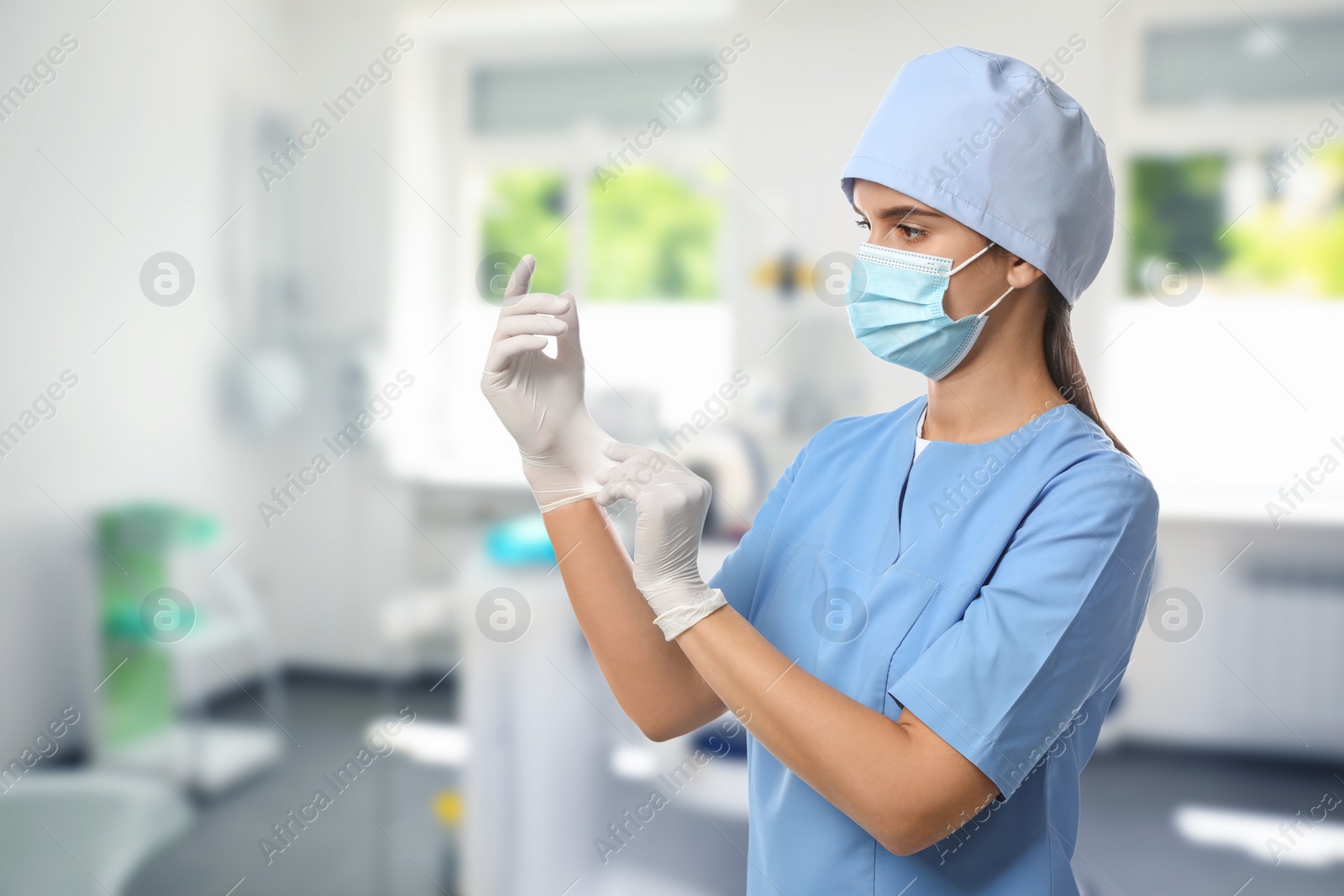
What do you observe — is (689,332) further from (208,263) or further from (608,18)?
(208,263)

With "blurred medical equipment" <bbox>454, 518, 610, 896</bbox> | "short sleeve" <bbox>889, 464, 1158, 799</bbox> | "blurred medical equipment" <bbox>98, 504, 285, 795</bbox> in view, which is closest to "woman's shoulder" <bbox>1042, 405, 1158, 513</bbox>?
"short sleeve" <bbox>889, 464, 1158, 799</bbox>

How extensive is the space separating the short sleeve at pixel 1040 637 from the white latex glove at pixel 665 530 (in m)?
0.16

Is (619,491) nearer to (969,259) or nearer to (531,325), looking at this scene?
(531,325)

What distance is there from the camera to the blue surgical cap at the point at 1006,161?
65cm

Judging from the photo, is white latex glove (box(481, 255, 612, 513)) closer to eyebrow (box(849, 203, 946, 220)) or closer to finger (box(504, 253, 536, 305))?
Answer: finger (box(504, 253, 536, 305))

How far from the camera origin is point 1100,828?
1811 millimetres

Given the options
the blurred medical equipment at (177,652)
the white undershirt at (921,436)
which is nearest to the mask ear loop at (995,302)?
the white undershirt at (921,436)

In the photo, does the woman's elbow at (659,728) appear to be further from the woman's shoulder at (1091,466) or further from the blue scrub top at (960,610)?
the woman's shoulder at (1091,466)

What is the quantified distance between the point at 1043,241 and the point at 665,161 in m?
1.10

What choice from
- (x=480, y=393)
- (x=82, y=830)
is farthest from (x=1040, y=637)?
(x=82, y=830)

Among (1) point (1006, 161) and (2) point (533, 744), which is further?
(2) point (533, 744)

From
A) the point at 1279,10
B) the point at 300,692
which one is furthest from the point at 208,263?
the point at 1279,10

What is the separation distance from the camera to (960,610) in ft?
1.98

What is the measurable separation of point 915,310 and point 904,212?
3.1 inches
